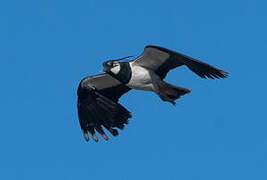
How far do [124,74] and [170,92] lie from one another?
1.31 m

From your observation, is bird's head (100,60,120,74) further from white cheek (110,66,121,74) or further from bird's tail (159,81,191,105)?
bird's tail (159,81,191,105)

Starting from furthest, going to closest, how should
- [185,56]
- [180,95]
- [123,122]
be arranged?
1. [123,122]
2. [180,95]
3. [185,56]

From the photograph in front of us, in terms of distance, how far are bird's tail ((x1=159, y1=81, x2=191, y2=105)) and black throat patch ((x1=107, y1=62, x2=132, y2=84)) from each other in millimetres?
906

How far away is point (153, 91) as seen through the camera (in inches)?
648

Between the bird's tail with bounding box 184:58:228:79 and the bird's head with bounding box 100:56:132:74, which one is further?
the bird's head with bounding box 100:56:132:74

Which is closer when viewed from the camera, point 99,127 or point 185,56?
point 185,56

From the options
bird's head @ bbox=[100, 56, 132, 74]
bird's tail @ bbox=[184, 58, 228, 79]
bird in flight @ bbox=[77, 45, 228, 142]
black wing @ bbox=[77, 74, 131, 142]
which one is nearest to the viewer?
bird's tail @ bbox=[184, 58, 228, 79]

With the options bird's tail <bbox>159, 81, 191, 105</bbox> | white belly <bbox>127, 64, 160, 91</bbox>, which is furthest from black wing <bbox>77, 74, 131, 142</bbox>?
bird's tail <bbox>159, 81, 191, 105</bbox>

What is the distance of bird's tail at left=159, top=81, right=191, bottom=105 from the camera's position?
15906 millimetres

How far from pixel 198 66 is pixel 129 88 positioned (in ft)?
9.72

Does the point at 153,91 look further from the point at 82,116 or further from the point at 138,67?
the point at 82,116

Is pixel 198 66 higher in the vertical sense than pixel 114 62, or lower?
lower

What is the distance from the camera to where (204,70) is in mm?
15352

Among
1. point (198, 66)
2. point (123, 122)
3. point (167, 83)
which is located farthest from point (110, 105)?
point (198, 66)
